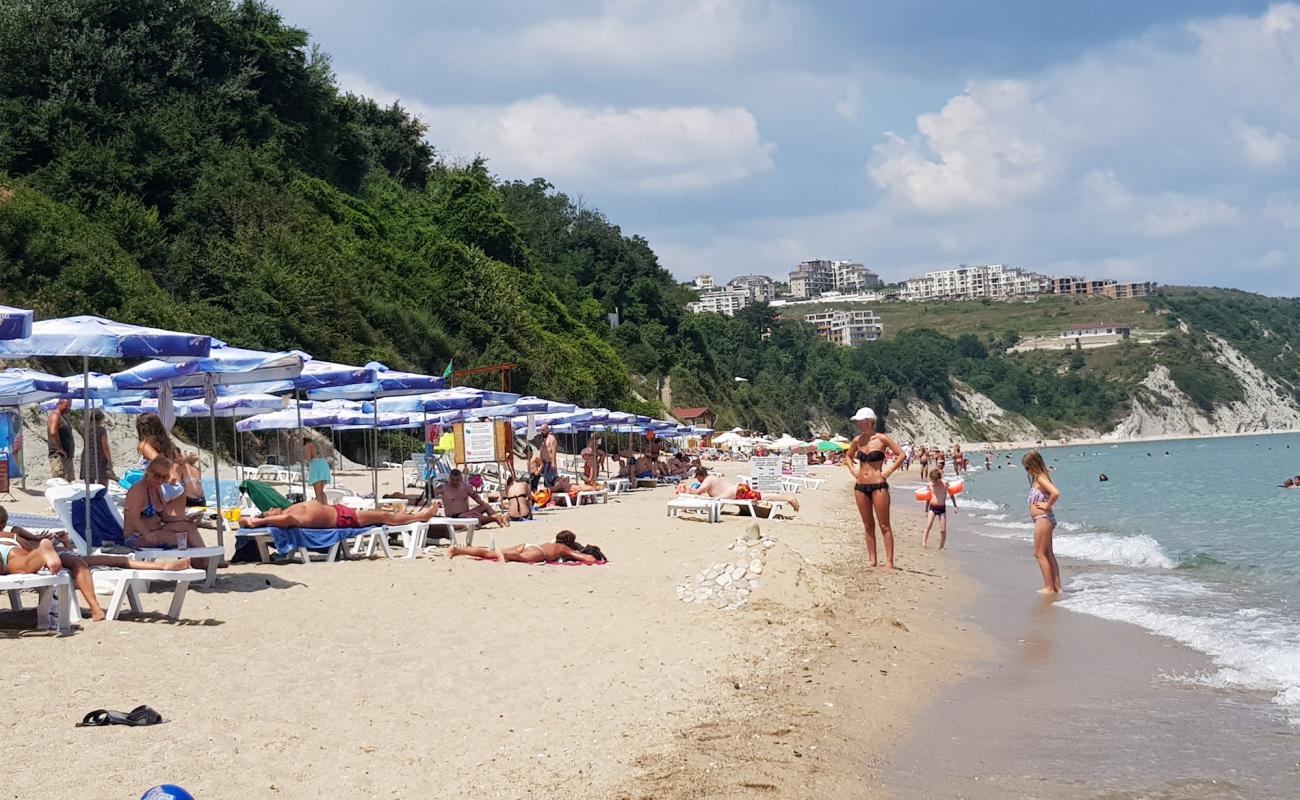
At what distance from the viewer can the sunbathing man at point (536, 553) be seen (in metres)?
10.9

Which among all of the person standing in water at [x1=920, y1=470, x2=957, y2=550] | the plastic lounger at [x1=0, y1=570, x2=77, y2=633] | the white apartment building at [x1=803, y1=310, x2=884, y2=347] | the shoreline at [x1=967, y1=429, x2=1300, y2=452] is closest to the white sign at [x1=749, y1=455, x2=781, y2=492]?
the person standing in water at [x1=920, y1=470, x2=957, y2=550]

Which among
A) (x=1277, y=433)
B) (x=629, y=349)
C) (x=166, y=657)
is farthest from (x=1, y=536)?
(x=1277, y=433)

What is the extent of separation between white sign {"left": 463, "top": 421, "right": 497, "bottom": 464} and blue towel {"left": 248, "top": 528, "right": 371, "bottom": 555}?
736 centimetres

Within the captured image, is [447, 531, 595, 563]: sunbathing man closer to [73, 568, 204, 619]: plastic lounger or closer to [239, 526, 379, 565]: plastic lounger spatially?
[239, 526, 379, 565]: plastic lounger

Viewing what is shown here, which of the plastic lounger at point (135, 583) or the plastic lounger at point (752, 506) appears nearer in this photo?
the plastic lounger at point (135, 583)

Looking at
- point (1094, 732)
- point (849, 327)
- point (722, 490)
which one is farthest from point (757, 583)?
point (849, 327)

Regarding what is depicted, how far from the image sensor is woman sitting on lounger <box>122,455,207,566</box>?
8.02 m

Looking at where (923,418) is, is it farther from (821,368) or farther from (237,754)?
(237,754)

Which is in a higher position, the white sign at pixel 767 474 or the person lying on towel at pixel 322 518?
the person lying on towel at pixel 322 518

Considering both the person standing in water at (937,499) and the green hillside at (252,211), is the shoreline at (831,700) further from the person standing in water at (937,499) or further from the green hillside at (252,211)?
the green hillside at (252,211)

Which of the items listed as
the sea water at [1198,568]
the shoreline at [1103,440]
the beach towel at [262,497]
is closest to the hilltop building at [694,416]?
the sea water at [1198,568]

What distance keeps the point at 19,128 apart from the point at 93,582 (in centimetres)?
2935

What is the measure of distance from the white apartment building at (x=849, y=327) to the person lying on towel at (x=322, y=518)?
6610 inches

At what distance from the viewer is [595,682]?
646 centimetres
